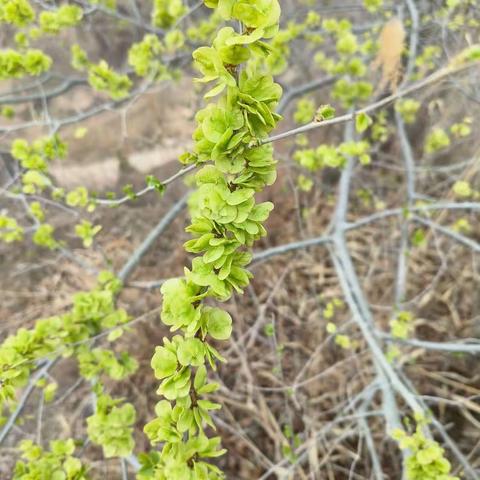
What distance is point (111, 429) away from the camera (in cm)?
156

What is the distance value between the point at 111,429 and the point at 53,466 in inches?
8.0

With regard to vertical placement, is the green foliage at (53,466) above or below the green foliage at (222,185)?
below

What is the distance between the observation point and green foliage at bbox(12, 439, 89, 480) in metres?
Result: 1.46

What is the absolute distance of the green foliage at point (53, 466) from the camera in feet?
4.78

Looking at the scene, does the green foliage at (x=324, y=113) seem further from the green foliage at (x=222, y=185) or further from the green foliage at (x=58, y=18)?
the green foliage at (x=58, y=18)

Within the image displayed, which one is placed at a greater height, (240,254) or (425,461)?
(240,254)

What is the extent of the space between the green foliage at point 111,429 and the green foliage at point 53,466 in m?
0.09

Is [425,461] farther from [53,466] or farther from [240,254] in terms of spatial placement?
[53,466]

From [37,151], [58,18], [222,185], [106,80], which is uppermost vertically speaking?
[58,18]

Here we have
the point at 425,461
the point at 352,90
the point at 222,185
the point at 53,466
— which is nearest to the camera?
the point at 222,185

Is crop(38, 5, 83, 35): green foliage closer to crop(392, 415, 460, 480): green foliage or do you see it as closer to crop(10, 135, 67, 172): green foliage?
crop(10, 135, 67, 172): green foliage

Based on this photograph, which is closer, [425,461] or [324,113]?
[324,113]

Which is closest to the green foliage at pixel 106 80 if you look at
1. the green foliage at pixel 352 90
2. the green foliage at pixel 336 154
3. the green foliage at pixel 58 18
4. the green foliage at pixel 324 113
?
the green foliage at pixel 58 18

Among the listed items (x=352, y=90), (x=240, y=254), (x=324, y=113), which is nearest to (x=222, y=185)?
(x=240, y=254)
